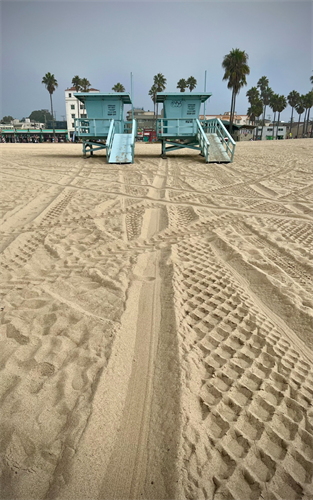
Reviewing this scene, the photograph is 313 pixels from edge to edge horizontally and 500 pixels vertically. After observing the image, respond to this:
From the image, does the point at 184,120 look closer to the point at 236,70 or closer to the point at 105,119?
the point at 105,119

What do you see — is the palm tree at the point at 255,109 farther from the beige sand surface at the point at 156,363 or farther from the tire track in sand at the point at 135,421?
the tire track in sand at the point at 135,421

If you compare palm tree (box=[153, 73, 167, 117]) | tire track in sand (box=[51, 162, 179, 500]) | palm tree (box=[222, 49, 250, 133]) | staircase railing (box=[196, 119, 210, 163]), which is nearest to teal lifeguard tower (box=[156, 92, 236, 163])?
staircase railing (box=[196, 119, 210, 163])

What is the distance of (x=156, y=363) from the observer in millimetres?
2213

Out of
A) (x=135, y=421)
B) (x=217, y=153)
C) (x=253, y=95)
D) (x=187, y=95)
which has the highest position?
(x=253, y=95)

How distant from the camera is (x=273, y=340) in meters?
2.40

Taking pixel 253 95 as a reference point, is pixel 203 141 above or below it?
below

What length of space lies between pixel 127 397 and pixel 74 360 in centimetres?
54

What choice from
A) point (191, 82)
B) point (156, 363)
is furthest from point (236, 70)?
point (156, 363)

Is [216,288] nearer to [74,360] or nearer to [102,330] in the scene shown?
[102,330]

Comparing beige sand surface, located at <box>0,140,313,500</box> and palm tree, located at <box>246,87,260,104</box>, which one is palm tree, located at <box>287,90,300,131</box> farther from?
beige sand surface, located at <box>0,140,313,500</box>

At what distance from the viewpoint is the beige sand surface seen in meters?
1.53

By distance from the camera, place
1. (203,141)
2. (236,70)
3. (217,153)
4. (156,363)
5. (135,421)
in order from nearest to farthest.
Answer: (135,421) → (156,363) → (217,153) → (203,141) → (236,70)

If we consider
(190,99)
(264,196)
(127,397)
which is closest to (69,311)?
(127,397)

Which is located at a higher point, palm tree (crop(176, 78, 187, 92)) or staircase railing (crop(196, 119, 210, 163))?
palm tree (crop(176, 78, 187, 92))
